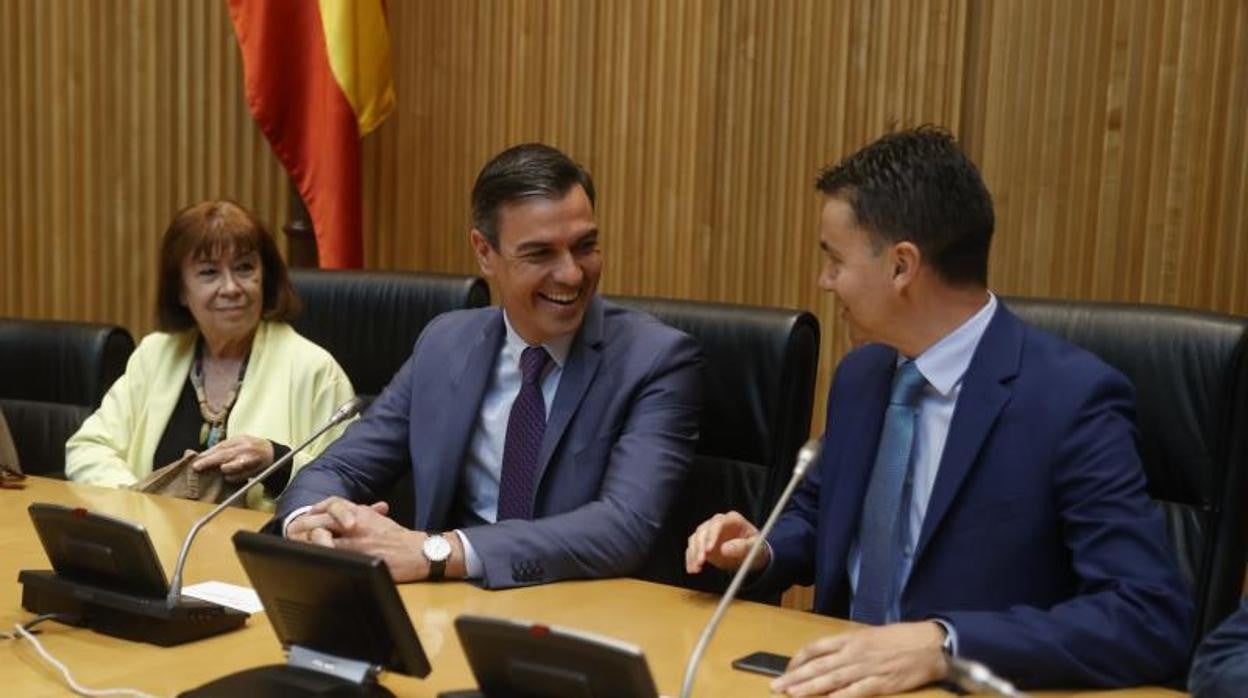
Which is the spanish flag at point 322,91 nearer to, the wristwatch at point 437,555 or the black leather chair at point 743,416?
the black leather chair at point 743,416

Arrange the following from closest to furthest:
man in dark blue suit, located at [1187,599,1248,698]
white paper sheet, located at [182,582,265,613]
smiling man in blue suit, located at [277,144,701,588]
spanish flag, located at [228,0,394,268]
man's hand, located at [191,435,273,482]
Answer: man in dark blue suit, located at [1187,599,1248,698], white paper sheet, located at [182,582,265,613], smiling man in blue suit, located at [277,144,701,588], man's hand, located at [191,435,273,482], spanish flag, located at [228,0,394,268]

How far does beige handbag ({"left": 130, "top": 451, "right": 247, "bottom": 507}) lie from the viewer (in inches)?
125

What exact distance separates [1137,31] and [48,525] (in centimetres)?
256

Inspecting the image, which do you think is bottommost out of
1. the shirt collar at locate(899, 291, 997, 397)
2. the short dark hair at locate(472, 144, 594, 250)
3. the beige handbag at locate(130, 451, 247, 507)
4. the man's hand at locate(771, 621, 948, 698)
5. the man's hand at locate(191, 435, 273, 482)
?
the beige handbag at locate(130, 451, 247, 507)

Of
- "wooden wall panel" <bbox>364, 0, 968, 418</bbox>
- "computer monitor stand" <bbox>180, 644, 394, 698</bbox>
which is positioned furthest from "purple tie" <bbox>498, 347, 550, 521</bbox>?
"wooden wall panel" <bbox>364, 0, 968, 418</bbox>

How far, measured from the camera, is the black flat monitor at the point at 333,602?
1780 millimetres

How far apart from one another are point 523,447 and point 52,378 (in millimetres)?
1780

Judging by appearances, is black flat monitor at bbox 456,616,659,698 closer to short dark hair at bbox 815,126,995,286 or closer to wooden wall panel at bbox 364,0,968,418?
short dark hair at bbox 815,126,995,286

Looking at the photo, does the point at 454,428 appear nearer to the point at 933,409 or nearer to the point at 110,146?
the point at 933,409

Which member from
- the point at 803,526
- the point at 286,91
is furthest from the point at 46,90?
the point at 803,526

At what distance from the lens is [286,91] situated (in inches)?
183

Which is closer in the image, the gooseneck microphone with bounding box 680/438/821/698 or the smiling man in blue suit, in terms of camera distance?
the gooseneck microphone with bounding box 680/438/821/698

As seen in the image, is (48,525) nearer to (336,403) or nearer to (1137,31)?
(336,403)

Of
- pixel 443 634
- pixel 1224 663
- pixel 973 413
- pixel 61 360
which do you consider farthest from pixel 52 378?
pixel 1224 663
